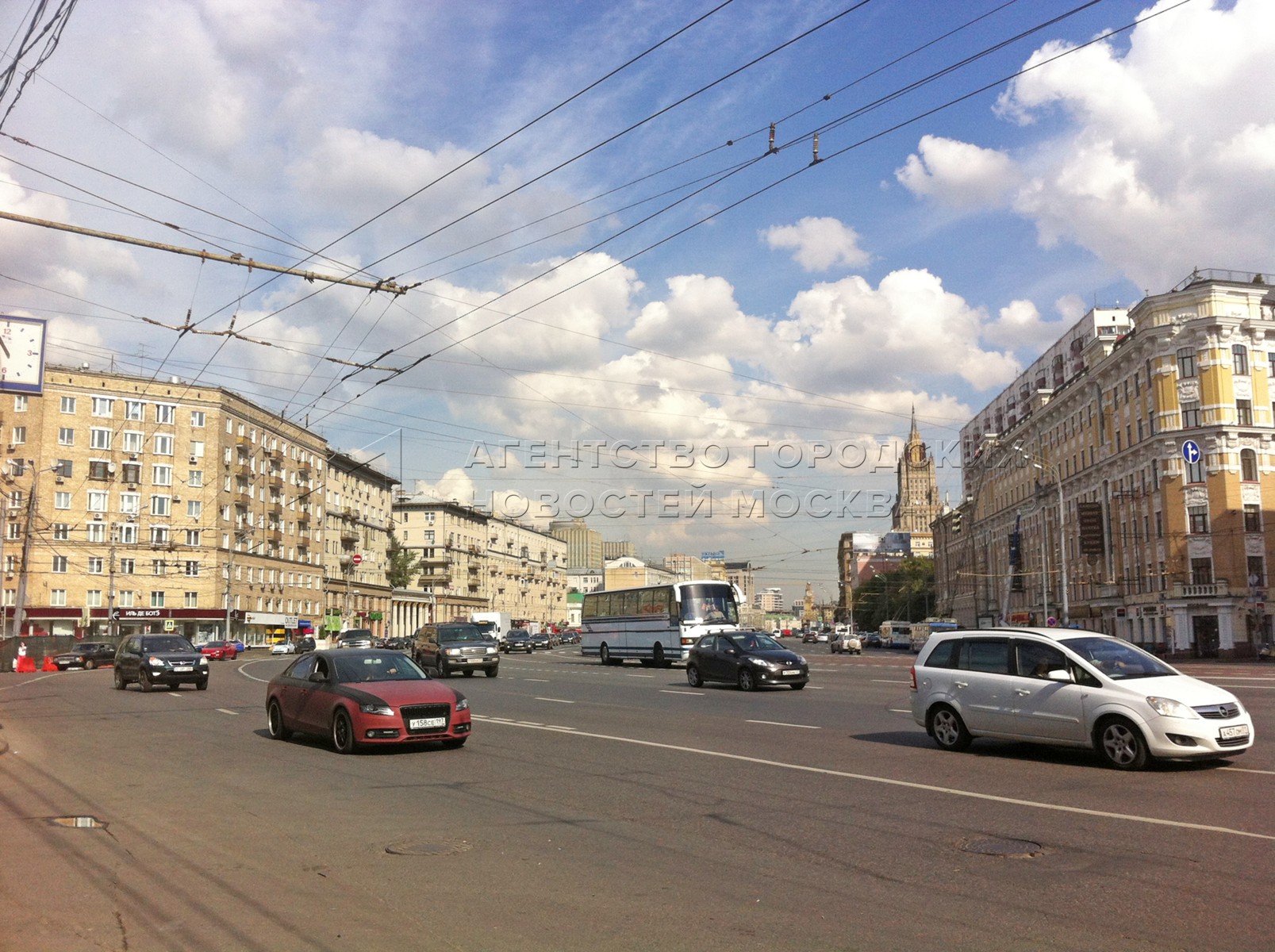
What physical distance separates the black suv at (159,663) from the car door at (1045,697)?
22.3 m

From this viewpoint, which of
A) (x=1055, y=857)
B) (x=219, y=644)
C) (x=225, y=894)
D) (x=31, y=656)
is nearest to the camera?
(x=225, y=894)

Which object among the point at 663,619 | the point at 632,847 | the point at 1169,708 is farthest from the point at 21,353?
the point at 663,619

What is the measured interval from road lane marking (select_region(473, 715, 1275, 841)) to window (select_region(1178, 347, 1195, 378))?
57.3m

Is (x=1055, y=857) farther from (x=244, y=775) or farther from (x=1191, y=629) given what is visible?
(x=1191, y=629)

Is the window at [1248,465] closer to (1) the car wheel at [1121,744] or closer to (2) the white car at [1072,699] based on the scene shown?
(2) the white car at [1072,699]

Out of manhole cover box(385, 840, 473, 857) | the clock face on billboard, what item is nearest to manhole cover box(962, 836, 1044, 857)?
manhole cover box(385, 840, 473, 857)

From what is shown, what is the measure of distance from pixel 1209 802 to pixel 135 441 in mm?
84240

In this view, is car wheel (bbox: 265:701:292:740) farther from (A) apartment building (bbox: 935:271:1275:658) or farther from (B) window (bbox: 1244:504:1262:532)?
(B) window (bbox: 1244:504:1262:532)

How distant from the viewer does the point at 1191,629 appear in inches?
2377

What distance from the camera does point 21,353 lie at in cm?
1736

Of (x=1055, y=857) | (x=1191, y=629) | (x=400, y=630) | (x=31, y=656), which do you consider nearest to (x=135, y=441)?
(x=31, y=656)

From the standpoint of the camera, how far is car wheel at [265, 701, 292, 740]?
1578 centimetres

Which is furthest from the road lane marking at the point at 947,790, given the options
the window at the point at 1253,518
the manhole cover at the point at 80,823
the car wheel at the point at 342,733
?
the window at the point at 1253,518

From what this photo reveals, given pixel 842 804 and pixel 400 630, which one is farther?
pixel 400 630
